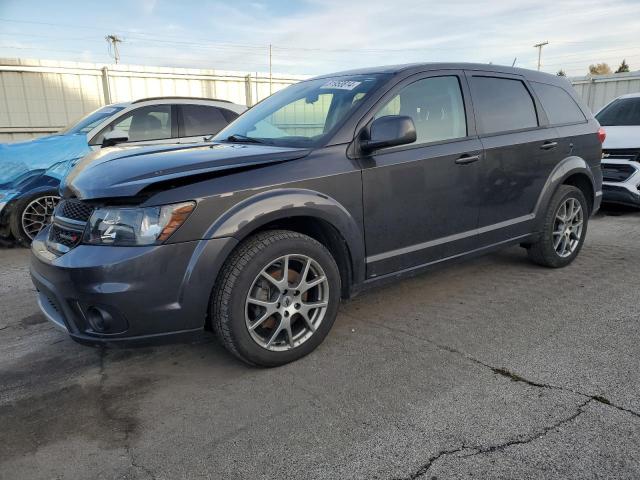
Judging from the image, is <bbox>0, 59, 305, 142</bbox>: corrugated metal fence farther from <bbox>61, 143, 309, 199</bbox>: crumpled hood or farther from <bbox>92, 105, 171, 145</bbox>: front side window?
<bbox>61, 143, 309, 199</bbox>: crumpled hood

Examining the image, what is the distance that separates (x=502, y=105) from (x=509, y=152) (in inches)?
16.6

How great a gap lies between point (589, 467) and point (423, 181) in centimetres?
199

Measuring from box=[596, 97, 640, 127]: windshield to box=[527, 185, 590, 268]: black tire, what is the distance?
3885 millimetres

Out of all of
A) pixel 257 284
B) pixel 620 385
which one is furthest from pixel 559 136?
pixel 257 284

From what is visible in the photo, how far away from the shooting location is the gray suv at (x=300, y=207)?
2633 mm

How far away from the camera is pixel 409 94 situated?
3629 millimetres

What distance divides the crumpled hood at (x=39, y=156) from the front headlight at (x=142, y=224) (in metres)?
4.16

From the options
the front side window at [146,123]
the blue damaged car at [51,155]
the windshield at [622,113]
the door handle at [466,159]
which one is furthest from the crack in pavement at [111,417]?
the windshield at [622,113]

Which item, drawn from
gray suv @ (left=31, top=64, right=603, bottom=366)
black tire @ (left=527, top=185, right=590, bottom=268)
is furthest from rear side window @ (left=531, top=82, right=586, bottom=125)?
black tire @ (left=527, top=185, right=590, bottom=268)

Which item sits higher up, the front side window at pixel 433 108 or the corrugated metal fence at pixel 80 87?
→ the corrugated metal fence at pixel 80 87

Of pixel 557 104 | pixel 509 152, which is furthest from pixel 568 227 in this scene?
pixel 509 152

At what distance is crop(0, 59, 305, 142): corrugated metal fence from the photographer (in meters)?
12.5

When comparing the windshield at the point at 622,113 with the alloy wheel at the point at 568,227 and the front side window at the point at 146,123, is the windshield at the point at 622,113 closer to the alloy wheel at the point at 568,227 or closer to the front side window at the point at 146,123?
the alloy wheel at the point at 568,227

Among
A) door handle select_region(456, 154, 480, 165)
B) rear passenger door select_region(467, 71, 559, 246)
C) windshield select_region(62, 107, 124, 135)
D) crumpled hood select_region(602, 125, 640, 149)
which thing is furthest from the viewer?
crumpled hood select_region(602, 125, 640, 149)
